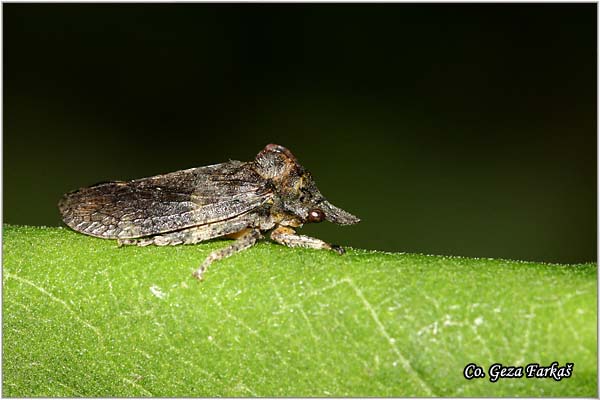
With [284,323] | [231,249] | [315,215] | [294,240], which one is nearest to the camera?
[284,323]

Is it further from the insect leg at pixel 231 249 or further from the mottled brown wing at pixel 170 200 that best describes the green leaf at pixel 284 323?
the mottled brown wing at pixel 170 200

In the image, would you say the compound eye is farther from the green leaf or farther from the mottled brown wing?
the green leaf

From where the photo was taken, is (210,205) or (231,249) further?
(210,205)

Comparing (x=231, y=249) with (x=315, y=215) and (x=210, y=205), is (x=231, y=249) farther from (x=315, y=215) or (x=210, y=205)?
(x=315, y=215)

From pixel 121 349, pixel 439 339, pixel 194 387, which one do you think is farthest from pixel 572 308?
pixel 121 349

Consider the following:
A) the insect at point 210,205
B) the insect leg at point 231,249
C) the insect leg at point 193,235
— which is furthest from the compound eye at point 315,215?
the insect leg at point 231,249

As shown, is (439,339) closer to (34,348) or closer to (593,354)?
(593,354)

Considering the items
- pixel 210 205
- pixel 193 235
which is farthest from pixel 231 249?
pixel 210 205
